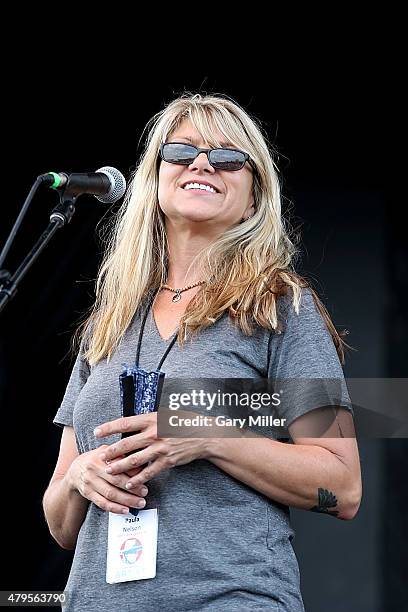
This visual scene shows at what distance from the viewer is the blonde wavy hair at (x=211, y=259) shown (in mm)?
2047

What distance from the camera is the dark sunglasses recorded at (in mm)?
2205

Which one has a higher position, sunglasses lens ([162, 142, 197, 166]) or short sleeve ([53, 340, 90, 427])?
sunglasses lens ([162, 142, 197, 166])

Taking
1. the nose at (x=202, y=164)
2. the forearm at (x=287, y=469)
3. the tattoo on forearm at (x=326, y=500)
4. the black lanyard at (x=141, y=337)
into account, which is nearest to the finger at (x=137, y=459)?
the forearm at (x=287, y=469)

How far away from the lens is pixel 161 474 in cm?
190

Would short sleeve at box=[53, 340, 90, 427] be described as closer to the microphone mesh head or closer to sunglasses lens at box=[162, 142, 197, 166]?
the microphone mesh head

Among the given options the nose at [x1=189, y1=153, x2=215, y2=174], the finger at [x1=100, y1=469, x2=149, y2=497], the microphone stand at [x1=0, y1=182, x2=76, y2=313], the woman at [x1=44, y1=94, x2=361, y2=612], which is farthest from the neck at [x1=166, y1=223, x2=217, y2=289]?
the finger at [x1=100, y1=469, x2=149, y2=497]

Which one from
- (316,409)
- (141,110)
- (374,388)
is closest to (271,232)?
(316,409)

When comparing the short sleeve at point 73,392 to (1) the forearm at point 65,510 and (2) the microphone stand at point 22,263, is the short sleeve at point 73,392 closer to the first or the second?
(1) the forearm at point 65,510

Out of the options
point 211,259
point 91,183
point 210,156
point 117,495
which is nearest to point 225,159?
point 210,156

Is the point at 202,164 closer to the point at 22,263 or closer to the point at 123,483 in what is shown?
the point at 22,263

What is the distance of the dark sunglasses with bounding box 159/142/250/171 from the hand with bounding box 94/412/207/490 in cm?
61

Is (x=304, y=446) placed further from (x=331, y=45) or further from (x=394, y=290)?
(x=331, y=45)

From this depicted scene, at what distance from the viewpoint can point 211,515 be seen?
186 centimetres

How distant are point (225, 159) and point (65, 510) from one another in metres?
0.80
